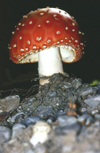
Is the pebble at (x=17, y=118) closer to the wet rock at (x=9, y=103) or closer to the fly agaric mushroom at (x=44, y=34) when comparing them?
the wet rock at (x=9, y=103)

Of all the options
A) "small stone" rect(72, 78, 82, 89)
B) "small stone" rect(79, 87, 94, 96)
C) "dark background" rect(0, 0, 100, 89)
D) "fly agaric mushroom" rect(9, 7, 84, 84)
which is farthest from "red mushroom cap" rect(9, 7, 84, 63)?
"dark background" rect(0, 0, 100, 89)

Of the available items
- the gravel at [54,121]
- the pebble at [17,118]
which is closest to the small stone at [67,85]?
the gravel at [54,121]

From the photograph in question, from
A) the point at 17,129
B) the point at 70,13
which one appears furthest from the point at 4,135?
the point at 70,13

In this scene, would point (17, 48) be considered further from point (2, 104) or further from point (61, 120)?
point (61, 120)

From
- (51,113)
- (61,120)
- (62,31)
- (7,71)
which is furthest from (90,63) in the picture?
(61,120)

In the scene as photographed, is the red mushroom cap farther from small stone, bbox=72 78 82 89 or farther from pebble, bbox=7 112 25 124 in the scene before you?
pebble, bbox=7 112 25 124

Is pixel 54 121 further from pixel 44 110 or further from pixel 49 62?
pixel 49 62
